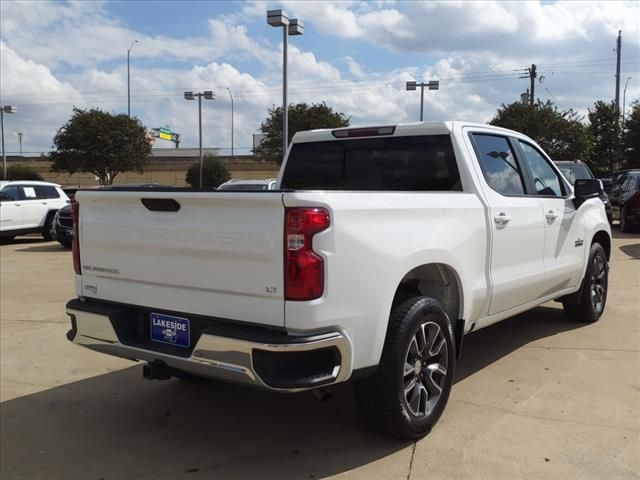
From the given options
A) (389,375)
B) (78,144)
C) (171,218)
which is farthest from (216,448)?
(78,144)

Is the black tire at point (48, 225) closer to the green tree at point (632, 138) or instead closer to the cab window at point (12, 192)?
the cab window at point (12, 192)

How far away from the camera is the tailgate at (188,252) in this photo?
10.00 feet

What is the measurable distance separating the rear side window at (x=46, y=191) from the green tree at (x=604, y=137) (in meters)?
28.1

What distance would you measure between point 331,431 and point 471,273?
1.37 m

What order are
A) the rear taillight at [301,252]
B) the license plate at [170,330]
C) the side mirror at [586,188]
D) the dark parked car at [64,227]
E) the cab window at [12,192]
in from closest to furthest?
the rear taillight at [301,252] < the license plate at [170,330] < the side mirror at [586,188] < the dark parked car at [64,227] < the cab window at [12,192]

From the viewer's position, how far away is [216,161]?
56.3 m

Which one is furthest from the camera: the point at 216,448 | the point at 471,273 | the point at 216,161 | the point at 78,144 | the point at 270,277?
the point at 216,161

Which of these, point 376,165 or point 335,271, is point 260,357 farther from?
point 376,165

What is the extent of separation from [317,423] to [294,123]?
35.9 m

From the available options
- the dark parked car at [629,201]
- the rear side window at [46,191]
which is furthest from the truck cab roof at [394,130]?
the rear side window at [46,191]

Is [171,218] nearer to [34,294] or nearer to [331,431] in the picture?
[331,431]

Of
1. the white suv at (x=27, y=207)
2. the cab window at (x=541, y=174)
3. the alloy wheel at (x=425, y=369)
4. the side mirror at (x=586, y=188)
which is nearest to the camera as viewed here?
the alloy wheel at (x=425, y=369)

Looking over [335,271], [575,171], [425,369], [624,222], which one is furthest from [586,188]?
[624,222]

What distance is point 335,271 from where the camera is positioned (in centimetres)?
306
